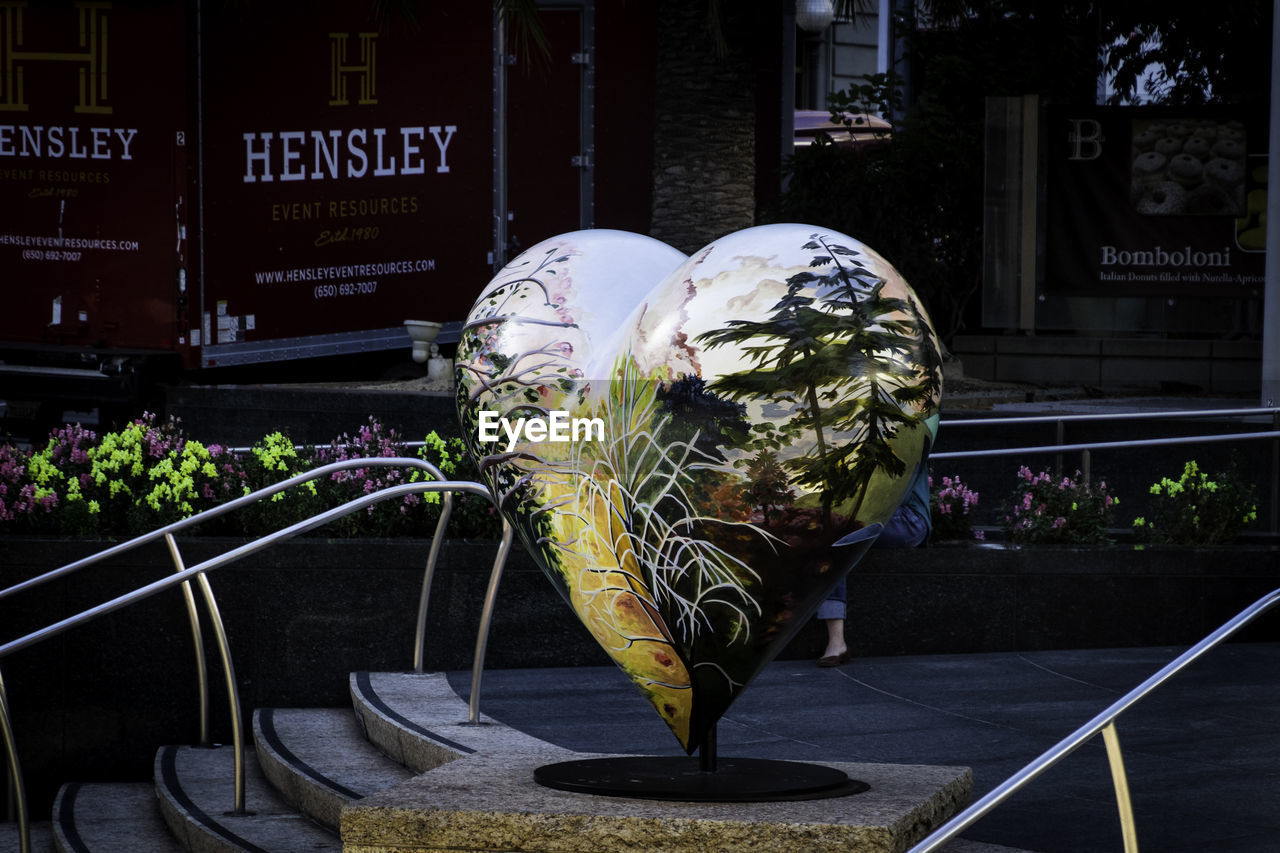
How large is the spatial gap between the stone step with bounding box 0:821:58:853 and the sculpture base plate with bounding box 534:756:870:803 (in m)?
3.40

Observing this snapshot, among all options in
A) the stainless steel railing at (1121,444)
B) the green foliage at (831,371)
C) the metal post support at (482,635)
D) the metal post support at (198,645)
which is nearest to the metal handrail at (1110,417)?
the stainless steel railing at (1121,444)

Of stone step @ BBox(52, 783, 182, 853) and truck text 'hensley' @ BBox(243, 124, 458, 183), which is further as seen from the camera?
truck text 'hensley' @ BBox(243, 124, 458, 183)

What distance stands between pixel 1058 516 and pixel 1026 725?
6.23 ft

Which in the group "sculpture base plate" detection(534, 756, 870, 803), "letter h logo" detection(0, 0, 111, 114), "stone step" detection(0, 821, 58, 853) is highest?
"letter h logo" detection(0, 0, 111, 114)

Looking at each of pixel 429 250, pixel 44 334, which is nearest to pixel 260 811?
pixel 44 334

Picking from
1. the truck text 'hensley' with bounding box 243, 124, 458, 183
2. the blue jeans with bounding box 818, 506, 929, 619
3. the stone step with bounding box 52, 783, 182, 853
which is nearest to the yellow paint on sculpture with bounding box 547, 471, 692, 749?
the stone step with bounding box 52, 783, 182, 853

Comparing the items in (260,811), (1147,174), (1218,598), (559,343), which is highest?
(1147,174)

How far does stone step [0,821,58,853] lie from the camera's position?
23.4ft

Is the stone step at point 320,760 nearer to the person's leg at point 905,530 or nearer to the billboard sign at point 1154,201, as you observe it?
the person's leg at point 905,530

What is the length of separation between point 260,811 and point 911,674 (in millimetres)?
2931

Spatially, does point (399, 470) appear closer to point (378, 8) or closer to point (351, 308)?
point (378, 8)

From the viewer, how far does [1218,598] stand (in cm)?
866

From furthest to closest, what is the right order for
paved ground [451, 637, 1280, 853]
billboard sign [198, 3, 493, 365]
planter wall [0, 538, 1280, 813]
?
billboard sign [198, 3, 493, 365] → planter wall [0, 538, 1280, 813] → paved ground [451, 637, 1280, 853]

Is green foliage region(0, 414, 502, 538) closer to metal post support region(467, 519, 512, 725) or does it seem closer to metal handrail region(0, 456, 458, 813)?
metal handrail region(0, 456, 458, 813)
